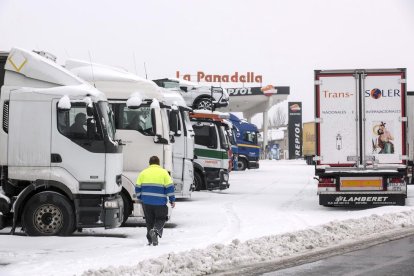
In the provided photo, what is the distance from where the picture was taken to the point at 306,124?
59688mm

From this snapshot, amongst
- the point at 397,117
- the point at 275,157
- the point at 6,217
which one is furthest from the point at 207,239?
the point at 275,157

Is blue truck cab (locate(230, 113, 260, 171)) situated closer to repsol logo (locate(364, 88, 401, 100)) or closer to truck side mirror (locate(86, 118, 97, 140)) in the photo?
repsol logo (locate(364, 88, 401, 100))

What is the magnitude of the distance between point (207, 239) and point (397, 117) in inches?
283

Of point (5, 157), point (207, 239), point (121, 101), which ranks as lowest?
point (207, 239)

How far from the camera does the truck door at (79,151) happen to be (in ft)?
38.0

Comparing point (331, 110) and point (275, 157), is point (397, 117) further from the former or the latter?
point (275, 157)

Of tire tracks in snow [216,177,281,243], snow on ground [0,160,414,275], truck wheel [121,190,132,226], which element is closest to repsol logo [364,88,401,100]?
snow on ground [0,160,414,275]

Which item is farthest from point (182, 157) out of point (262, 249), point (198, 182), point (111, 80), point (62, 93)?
point (262, 249)

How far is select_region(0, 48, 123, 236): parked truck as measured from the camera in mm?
11531

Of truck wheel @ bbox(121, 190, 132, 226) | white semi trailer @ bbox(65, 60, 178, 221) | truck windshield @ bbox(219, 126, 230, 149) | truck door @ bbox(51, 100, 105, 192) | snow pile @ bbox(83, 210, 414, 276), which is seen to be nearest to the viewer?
snow pile @ bbox(83, 210, 414, 276)

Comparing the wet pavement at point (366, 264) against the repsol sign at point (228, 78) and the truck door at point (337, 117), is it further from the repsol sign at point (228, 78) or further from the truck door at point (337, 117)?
the repsol sign at point (228, 78)

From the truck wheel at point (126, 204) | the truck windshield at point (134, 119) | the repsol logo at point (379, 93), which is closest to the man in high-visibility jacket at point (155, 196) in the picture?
the truck wheel at point (126, 204)

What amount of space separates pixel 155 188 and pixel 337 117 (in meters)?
7.65

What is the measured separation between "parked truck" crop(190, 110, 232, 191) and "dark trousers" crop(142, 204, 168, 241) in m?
10.9
